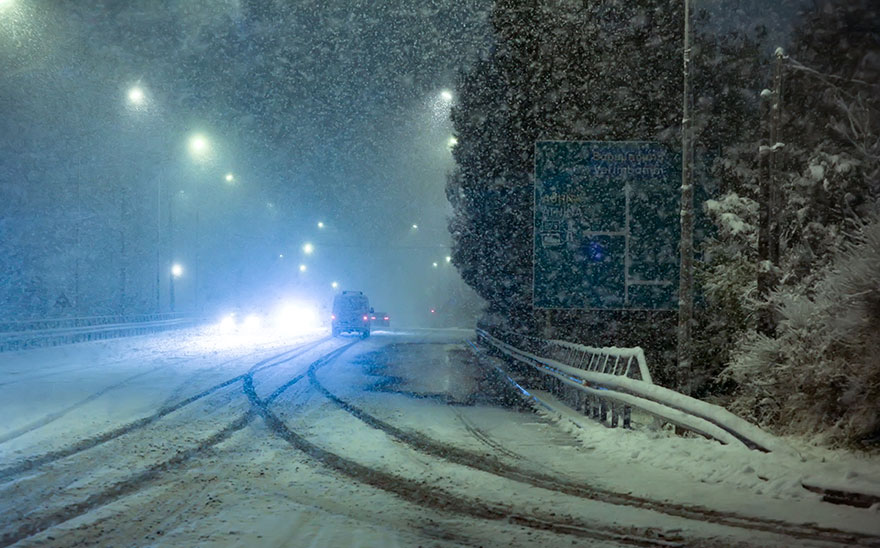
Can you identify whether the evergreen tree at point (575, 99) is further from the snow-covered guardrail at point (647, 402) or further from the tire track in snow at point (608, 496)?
the tire track in snow at point (608, 496)

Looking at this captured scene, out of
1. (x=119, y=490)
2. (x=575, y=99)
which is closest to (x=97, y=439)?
(x=119, y=490)

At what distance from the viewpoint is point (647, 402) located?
409 inches

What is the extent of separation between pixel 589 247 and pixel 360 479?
11.8m

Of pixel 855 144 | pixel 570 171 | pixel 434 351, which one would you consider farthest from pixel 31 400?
pixel 434 351

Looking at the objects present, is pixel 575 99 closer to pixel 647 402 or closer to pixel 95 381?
pixel 95 381

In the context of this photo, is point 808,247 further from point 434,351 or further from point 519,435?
point 434,351

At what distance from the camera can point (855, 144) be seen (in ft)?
51.5

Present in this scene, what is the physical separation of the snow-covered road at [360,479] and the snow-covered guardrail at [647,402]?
25cm

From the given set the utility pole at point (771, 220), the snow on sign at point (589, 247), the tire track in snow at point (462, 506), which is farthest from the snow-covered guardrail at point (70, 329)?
the utility pole at point (771, 220)

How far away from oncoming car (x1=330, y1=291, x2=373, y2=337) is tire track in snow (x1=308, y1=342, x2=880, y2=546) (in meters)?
32.7

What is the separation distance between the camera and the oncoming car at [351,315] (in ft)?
145

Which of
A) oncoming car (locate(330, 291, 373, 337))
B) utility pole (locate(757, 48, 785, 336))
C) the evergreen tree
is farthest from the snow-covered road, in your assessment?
oncoming car (locate(330, 291, 373, 337))

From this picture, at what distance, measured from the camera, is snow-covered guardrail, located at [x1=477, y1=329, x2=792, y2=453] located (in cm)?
845

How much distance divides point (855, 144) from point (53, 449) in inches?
605
